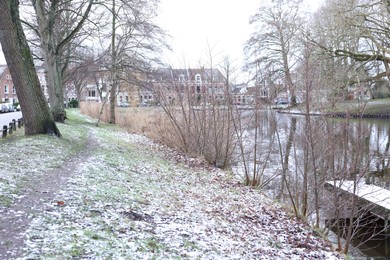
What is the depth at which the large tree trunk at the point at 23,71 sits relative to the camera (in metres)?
10.8

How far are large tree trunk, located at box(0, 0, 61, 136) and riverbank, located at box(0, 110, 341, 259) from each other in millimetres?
1760

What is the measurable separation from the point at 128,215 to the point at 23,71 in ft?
25.1

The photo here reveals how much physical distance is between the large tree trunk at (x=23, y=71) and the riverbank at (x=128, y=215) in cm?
176

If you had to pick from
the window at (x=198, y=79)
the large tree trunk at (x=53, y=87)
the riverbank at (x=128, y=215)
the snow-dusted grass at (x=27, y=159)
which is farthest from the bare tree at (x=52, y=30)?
the riverbank at (x=128, y=215)

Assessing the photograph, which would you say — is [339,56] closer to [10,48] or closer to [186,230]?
[10,48]

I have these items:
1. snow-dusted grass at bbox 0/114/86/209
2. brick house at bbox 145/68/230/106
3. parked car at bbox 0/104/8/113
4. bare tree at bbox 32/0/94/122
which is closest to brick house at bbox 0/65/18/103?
parked car at bbox 0/104/8/113

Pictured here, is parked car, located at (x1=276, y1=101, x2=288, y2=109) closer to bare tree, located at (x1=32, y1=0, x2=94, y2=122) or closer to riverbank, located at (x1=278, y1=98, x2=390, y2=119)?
riverbank, located at (x1=278, y1=98, x2=390, y2=119)

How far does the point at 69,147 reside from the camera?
37.2ft

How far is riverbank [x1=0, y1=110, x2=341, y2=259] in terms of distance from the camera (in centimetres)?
430

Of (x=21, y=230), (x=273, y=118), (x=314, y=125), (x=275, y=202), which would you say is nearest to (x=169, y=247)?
(x=21, y=230)

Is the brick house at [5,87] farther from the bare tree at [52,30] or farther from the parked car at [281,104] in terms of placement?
the parked car at [281,104]

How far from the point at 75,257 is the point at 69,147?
7963mm

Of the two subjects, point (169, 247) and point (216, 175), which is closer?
point (169, 247)

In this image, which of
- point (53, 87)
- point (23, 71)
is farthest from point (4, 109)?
point (23, 71)
